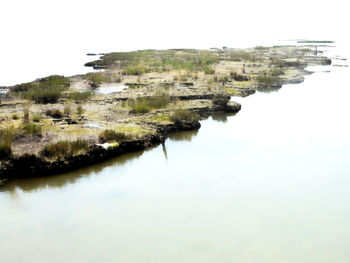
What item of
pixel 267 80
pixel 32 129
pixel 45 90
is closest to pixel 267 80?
pixel 267 80

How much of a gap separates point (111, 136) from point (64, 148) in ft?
5.40

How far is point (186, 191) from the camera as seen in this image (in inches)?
350

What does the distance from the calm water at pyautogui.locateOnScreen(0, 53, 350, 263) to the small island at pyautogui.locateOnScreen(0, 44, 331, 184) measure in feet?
1.67

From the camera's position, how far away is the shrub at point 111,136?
1105 centimetres

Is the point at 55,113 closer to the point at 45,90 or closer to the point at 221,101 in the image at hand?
the point at 45,90

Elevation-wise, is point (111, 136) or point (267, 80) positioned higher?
point (267, 80)

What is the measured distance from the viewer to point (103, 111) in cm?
1479

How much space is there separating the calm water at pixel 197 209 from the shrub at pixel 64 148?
0.66 meters

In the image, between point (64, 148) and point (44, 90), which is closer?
point (64, 148)

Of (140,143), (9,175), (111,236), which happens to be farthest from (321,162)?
(9,175)

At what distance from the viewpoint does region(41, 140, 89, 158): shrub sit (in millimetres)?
9789

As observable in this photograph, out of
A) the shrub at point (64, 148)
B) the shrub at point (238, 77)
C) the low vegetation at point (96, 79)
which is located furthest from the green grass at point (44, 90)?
the shrub at point (238, 77)

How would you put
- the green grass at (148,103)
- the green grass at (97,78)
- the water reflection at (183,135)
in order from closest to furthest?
the water reflection at (183,135)
the green grass at (148,103)
the green grass at (97,78)

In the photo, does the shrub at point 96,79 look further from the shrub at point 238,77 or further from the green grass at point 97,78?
the shrub at point 238,77
